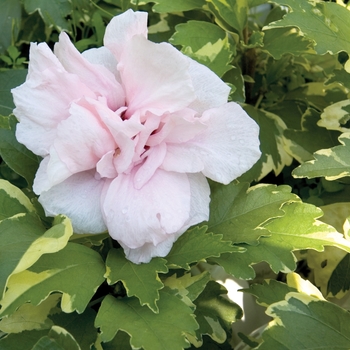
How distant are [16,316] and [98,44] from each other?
1.26ft

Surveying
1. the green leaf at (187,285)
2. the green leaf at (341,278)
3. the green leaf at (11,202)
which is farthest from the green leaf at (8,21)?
the green leaf at (341,278)

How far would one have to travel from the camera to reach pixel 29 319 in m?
0.50

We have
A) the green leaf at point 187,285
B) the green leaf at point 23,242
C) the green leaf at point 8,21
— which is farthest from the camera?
the green leaf at point 8,21

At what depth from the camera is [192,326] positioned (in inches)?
16.8

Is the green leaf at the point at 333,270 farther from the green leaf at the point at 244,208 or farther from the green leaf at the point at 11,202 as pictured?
the green leaf at the point at 11,202

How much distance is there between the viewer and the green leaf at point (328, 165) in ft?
1.68

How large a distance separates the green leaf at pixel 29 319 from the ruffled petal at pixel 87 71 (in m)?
0.23

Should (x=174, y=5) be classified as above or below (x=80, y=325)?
above

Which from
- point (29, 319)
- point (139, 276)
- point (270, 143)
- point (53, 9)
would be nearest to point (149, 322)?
point (139, 276)

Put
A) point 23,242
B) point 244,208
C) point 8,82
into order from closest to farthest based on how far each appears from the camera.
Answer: point 23,242, point 244,208, point 8,82

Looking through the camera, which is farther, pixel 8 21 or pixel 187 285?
pixel 8 21

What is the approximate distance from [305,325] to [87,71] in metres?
0.33

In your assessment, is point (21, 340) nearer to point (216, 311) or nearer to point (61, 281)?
point (61, 281)

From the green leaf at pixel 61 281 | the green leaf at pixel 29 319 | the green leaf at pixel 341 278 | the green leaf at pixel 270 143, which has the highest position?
the green leaf at pixel 61 281
